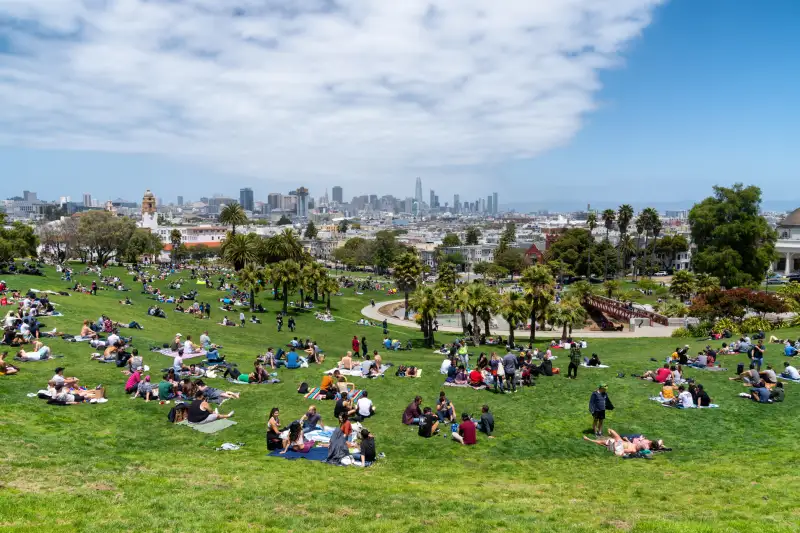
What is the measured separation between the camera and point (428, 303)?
39.0 m

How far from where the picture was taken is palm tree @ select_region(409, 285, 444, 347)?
39.0 m

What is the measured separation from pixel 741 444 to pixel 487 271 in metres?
124

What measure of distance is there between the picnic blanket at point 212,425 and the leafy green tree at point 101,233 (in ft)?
246

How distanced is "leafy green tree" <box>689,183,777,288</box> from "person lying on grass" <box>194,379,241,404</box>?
59.6 m

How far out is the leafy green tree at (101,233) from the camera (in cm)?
8256

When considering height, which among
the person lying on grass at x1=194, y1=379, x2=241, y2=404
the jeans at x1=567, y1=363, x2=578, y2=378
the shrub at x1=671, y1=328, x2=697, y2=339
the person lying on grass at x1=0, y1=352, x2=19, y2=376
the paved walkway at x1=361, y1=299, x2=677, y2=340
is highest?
the person lying on grass at x1=0, y1=352, x2=19, y2=376

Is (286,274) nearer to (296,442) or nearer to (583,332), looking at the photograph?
(583,332)

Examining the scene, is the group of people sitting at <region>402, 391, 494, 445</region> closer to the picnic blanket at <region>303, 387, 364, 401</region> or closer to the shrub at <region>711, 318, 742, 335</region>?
the picnic blanket at <region>303, 387, 364, 401</region>

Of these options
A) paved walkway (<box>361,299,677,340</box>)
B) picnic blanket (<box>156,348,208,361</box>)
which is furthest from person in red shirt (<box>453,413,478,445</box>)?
paved walkway (<box>361,299,677,340</box>)

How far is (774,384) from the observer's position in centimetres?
1966

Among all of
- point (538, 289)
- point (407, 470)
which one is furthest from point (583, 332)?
point (407, 470)

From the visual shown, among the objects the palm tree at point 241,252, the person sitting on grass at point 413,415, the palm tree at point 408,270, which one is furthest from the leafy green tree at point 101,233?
the person sitting on grass at point 413,415

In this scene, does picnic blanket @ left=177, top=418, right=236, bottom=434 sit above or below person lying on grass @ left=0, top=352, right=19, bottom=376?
below

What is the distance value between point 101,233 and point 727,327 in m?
80.2
